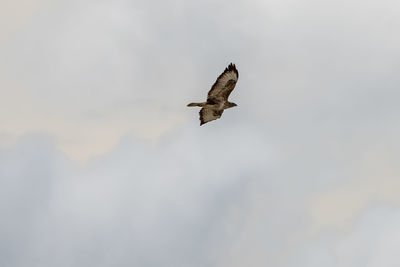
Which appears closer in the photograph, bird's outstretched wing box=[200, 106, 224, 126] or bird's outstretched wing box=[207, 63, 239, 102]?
bird's outstretched wing box=[207, 63, 239, 102]

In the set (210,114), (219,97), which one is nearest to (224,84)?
(219,97)

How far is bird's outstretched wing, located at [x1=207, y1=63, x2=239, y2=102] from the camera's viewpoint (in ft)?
375

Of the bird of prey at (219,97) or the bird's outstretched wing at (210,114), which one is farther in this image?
the bird's outstretched wing at (210,114)

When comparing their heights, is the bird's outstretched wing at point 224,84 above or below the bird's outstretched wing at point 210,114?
above

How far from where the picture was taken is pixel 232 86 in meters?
115

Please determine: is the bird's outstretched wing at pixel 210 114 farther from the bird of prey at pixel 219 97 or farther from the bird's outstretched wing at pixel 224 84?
the bird's outstretched wing at pixel 224 84

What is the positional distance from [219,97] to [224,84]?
5.46 feet

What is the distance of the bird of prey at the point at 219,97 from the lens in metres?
114

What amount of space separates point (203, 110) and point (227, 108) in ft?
7.18

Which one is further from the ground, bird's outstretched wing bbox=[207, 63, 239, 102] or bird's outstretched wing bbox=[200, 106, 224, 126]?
bird's outstretched wing bbox=[207, 63, 239, 102]

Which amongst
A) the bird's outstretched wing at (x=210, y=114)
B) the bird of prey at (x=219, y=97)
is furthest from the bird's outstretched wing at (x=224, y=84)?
the bird's outstretched wing at (x=210, y=114)

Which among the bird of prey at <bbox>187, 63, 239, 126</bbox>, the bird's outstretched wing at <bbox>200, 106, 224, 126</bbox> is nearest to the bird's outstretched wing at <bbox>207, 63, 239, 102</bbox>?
the bird of prey at <bbox>187, 63, 239, 126</bbox>

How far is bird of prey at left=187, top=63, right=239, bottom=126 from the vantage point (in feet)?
375

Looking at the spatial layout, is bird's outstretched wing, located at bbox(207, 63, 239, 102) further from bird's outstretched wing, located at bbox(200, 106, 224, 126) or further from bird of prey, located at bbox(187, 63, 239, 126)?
bird's outstretched wing, located at bbox(200, 106, 224, 126)
